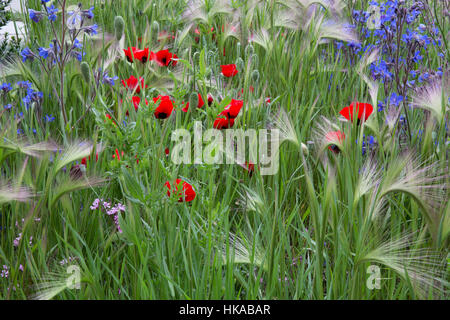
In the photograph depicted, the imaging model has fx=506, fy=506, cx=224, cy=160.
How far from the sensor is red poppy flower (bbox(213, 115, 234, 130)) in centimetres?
114

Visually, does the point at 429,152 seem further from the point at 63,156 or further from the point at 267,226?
the point at 63,156

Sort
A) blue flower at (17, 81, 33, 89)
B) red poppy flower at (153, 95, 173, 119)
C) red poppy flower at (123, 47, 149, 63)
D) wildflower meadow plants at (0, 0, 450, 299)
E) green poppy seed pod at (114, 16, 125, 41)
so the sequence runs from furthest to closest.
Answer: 1. blue flower at (17, 81, 33, 89)
2. red poppy flower at (123, 47, 149, 63)
3. green poppy seed pod at (114, 16, 125, 41)
4. red poppy flower at (153, 95, 173, 119)
5. wildflower meadow plants at (0, 0, 450, 299)

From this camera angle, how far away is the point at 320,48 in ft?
7.31

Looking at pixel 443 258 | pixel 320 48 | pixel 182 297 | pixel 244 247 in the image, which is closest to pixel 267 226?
pixel 244 247

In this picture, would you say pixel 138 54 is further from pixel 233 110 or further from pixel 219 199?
pixel 219 199

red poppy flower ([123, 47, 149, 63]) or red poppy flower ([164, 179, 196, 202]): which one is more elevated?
red poppy flower ([123, 47, 149, 63])

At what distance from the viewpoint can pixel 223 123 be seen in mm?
1181

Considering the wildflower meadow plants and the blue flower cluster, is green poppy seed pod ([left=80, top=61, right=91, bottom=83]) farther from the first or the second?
the blue flower cluster

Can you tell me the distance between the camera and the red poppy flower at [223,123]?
1.14m

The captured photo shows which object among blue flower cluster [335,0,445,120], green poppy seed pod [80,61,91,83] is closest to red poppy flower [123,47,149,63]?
green poppy seed pod [80,61,91,83]

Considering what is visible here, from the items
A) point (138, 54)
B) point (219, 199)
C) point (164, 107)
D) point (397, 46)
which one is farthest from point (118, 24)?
point (397, 46)

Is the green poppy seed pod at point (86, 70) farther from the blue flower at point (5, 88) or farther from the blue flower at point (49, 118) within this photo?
the blue flower at point (5, 88)

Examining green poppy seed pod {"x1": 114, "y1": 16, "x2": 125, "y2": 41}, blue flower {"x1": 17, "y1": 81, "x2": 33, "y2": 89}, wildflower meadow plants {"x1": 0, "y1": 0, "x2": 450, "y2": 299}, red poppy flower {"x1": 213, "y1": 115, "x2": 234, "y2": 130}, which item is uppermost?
green poppy seed pod {"x1": 114, "y1": 16, "x2": 125, "y2": 41}
